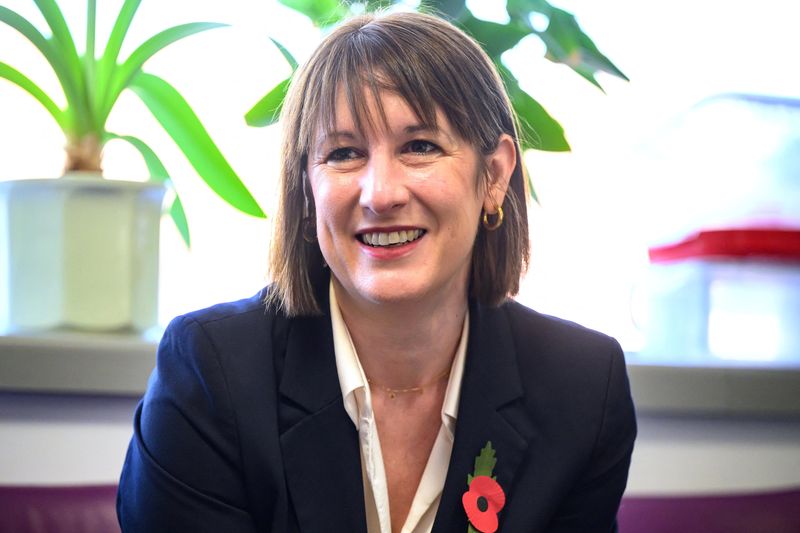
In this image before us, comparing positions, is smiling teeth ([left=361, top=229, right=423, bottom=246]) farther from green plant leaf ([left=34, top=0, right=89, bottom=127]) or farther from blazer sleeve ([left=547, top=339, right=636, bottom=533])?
green plant leaf ([left=34, top=0, right=89, bottom=127])

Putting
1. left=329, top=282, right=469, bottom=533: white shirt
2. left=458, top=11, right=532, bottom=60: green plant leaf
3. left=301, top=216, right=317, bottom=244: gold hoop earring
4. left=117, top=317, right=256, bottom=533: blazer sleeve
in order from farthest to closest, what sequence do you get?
left=458, top=11, right=532, bottom=60: green plant leaf
left=301, top=216, right=317, bottom=244: gold hoop earring
left=329, top=282, right=469, bottom=533: white shirt
left=117, top=317, right=256, bottom=533: blazer sleeve

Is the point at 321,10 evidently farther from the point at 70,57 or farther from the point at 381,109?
the point at 381,109

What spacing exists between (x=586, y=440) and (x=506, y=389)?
129 mm

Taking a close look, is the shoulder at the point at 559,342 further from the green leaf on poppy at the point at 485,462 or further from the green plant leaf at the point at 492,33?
the green plant leaf at the point at 492,33

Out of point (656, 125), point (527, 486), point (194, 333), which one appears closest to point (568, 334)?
point (527, 486)

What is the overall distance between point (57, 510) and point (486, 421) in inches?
23.7

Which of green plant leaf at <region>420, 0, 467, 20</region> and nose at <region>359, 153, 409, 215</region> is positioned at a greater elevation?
green plant leaf at <region>420, 0, 467, 20</region>

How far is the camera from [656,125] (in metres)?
2.14

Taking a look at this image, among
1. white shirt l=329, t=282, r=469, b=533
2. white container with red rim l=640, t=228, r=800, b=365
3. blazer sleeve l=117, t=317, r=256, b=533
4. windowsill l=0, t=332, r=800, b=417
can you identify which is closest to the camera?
blazer sleeve l=117, t=317, r=256, b=533

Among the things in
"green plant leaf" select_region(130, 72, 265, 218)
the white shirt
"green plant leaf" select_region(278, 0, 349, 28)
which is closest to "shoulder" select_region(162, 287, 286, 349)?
the white shirt

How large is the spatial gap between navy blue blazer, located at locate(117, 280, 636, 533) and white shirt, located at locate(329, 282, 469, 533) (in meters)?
0.02

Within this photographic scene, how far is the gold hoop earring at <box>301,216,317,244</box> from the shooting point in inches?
54.2

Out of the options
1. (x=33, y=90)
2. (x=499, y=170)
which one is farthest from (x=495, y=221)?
(x=33, y=90)

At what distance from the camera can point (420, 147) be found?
1.23 meters
